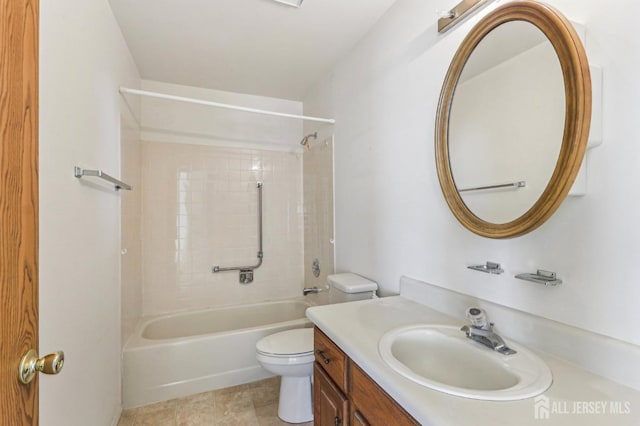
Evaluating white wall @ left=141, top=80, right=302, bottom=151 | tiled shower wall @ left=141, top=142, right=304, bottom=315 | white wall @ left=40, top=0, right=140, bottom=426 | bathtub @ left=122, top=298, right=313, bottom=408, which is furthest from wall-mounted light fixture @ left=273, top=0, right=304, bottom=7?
bathtub @ left=122, top=298, right=313, bottom=408

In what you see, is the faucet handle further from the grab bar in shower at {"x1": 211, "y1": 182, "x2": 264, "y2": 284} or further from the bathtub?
the grab bar in shower at {"x1": 211, "y1": 182, "x2": 264, "y2": 284}

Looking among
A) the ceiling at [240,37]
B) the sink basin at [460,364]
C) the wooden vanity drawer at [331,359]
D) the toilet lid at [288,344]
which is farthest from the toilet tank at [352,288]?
the ceiling at [240,37]

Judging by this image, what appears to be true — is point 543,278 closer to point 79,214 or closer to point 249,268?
point 79,214

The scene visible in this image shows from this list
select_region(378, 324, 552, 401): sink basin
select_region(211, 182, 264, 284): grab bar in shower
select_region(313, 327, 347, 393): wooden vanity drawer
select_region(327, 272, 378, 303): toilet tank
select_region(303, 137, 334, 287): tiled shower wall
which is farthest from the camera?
select_region(211, 182, 264, 284): grab bar in shower

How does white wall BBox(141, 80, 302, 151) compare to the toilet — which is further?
white wall BBox(141, 80, 302, 151)

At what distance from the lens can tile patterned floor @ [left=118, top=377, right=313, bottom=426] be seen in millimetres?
1819

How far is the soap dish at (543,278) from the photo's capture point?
35.7 inches

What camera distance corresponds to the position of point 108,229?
164 centimetres

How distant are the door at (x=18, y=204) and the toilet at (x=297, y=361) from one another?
4.14ft

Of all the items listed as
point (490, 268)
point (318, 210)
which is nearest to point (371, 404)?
point (490, 268)

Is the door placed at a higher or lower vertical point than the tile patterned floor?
higher

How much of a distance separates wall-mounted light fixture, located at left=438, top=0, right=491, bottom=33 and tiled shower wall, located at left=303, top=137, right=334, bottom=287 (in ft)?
3.93

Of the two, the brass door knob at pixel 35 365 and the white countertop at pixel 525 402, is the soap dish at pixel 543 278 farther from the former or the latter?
the brass door knob at pixel 35 365

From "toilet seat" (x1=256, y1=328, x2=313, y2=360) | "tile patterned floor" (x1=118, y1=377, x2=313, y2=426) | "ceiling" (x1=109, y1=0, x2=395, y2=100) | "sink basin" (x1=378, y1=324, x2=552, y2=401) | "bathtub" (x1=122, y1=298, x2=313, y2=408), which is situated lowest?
"tile patterned floor" (x1=118, y1=377, x2=313, y2=426)
